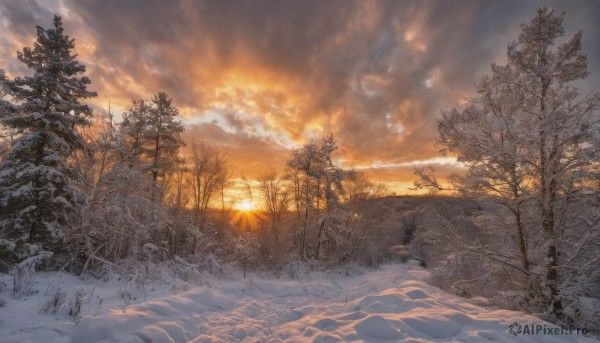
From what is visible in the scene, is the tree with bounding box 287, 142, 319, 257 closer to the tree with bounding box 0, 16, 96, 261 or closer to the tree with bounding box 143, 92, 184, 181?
the tree with bounding box 143, 92, 184, 181

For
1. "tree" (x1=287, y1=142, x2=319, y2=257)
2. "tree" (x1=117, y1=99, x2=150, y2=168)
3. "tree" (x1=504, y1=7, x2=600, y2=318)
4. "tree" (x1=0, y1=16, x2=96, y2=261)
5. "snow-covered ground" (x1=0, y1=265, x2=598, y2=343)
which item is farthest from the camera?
"tree" (x1=287, y1=142, x2=319, y2=257)

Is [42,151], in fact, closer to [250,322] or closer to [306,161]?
[250,322]

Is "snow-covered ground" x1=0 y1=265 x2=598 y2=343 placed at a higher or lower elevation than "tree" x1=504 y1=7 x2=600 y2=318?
lower

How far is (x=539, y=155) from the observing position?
7.64 meters

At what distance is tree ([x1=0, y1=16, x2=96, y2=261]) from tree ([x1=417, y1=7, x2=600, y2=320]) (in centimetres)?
1430

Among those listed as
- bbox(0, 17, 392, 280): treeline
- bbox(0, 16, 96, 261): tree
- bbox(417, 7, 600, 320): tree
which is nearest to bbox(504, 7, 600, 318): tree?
bbox(417, 7, 600, 320): tree

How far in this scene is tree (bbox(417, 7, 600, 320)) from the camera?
707 cm

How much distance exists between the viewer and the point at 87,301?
6.73 m

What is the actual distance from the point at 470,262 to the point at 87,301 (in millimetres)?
10637

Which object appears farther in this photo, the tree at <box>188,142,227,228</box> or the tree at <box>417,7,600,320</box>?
the tree at <box>188,142,227,228</box>

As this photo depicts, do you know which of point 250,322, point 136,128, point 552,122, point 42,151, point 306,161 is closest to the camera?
point 552,122

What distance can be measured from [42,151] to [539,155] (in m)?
17.4

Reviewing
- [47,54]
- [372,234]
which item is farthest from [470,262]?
[372,234]

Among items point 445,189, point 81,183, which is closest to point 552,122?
point 445,189
